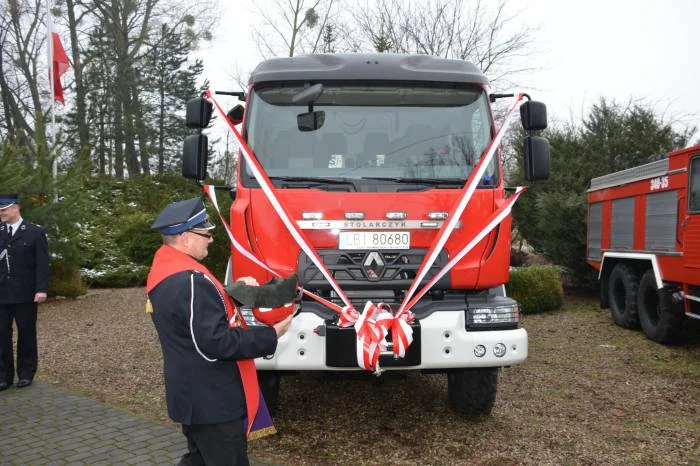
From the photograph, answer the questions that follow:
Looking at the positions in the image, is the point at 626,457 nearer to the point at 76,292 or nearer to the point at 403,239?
the point at 403,239

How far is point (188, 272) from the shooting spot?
8.32ft

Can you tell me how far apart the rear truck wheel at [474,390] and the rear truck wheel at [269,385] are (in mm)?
1332

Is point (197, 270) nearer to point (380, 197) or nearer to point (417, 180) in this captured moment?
point (380, 197)

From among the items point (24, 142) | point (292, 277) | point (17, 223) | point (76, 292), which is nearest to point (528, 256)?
point (76, 292)

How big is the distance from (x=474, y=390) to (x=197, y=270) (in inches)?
120

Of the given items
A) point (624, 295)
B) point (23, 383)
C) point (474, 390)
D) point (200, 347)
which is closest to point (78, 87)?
point (23, 383)

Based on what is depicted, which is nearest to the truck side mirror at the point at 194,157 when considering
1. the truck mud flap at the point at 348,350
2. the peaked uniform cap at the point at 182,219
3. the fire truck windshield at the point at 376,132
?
the fire truck windshield at the point at 376,132

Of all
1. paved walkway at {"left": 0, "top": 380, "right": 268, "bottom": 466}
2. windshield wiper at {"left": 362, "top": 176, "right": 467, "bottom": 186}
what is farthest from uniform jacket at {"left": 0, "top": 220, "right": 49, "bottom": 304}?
windshield wiper at {"left": 362, "top": 176, "right": 467, "bottom": 186}

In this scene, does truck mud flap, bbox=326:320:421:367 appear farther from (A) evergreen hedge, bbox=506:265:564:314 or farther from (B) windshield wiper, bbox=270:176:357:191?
(A) evergreen hedge, bbox=506:265:564:314

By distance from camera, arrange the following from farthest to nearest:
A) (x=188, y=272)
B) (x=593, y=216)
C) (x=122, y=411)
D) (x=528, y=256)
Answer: (x=528, y=256)
(x=593, y=216)
(x=122, y=411)
(x=188, y=272)

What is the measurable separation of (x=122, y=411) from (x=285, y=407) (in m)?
1.39

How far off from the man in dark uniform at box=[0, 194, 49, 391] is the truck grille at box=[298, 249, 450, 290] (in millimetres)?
3318

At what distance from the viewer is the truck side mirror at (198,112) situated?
193 inches

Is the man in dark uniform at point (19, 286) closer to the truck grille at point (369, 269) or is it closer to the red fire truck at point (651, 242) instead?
the truck grille at point (369, 269)
